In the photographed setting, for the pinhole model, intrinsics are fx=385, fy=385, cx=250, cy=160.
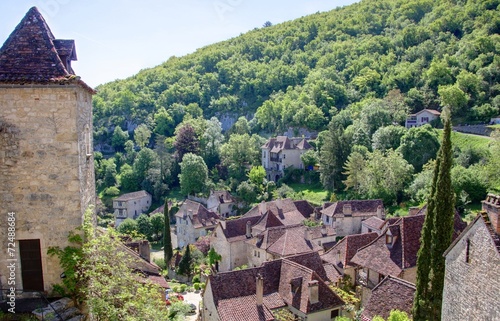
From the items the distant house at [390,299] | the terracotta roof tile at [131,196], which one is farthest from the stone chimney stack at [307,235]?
the terracotta roof tile at [131,196]

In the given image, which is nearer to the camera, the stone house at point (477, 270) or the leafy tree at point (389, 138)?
the stone house at point (477, 270)

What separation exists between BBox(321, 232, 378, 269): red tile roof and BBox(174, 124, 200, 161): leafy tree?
→ 54.7 metres

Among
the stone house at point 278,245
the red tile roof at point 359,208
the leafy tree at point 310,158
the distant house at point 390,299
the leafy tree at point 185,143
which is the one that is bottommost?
the stone house at point 278,245

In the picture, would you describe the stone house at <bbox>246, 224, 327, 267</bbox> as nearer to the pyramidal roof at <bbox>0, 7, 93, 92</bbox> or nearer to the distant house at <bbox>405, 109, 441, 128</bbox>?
the pyramidal roof at <bbox>0, 7, 93, 92</bbox>

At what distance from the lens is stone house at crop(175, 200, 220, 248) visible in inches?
2062

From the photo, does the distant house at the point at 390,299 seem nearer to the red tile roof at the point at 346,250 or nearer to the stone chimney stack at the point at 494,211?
the red tile roof at the point at 346,250

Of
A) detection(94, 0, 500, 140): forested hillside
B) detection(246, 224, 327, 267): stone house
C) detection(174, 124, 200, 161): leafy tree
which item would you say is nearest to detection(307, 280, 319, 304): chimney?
detection(246, 224, 327, 267): stone house

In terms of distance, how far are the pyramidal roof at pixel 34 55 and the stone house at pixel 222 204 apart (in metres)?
53.2

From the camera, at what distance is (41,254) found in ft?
32.4

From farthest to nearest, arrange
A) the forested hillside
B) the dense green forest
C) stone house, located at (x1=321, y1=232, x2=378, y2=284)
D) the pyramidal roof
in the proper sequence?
1. the forested hillside
2. the dense green forest
3. stone house, located at (x1=321, y1=232, x2=378, y2=284)
4. the pyramidal roof

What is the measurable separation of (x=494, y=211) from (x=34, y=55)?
13.7 metres

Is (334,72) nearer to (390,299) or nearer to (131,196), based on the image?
(131,196)

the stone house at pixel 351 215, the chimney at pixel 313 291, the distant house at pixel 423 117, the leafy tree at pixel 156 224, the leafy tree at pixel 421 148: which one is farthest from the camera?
the distant house at pixel 423 117

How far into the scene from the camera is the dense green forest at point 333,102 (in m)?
54.8
